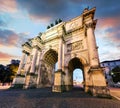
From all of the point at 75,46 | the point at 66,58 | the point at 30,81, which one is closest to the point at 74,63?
the point at 66,58

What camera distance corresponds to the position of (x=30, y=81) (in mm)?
13711

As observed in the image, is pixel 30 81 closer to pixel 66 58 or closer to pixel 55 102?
pixel 66 58

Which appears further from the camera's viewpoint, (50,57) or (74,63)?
(50,57)

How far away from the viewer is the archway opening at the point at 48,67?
17.0m

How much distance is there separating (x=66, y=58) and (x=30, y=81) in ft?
24.9

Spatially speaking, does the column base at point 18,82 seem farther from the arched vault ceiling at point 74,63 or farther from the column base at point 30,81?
the arched vault ceiling at point 74,63

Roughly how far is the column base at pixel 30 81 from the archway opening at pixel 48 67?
2166 mm

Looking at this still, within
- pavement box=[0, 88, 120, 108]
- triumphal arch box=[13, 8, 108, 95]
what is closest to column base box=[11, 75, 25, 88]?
triumphal arch box=[13, 8, 108, 95]

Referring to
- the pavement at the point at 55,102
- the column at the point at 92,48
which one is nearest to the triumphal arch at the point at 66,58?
the column at the point at 92,48

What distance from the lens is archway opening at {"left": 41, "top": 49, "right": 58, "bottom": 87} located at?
17044mm

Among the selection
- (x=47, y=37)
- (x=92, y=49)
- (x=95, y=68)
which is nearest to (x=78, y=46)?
(x=92, y=49)

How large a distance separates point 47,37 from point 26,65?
28.0 ft

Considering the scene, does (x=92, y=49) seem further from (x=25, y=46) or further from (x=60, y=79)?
(x=25, y=46)

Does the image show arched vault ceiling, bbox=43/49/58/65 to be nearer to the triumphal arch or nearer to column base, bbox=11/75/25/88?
the triumphal arch
